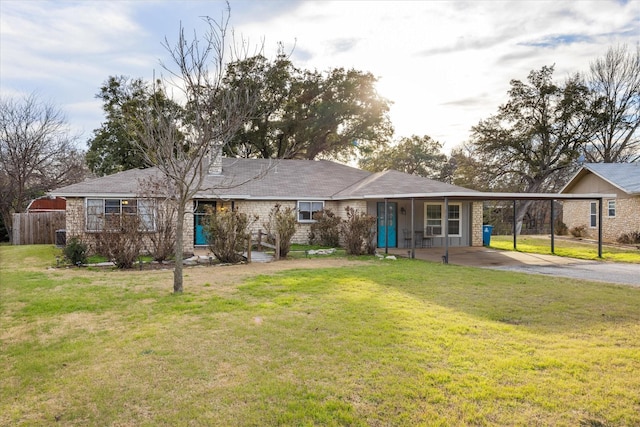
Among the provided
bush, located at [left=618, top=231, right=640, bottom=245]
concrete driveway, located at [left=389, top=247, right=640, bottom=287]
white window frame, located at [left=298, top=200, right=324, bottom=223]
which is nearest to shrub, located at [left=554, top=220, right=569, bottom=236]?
bush, located at [left=618, top=231, right=640, bottom=245]

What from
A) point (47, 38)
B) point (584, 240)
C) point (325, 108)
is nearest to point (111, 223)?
point (47, 38)

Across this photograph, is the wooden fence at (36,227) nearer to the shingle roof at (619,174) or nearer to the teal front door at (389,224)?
the teal front door at (389,224)

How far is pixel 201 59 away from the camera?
8.38 m

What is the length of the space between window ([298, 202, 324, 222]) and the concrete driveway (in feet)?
16.2

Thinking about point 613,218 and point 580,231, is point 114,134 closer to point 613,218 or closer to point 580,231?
point 580,231

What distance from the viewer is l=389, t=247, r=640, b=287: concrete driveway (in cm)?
1055

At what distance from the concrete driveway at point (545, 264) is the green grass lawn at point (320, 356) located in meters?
1.99

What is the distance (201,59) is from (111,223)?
634 cm

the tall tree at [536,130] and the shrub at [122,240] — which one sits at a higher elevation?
the tall tree at [536,130]

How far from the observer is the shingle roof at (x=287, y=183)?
1616 centimetres

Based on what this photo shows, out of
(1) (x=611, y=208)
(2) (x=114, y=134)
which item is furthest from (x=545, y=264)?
(2) (x=114, y=134)

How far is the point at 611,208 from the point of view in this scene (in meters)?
21.6

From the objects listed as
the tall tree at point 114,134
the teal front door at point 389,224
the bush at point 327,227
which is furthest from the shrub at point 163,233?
the tall tree at point 114,134

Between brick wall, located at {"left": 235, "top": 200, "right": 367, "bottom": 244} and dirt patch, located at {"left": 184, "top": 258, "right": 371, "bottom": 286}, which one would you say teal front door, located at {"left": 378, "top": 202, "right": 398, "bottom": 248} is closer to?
brick wall, located at {"left": 235, "top": 200, "right": 367, "bottom": 244}
